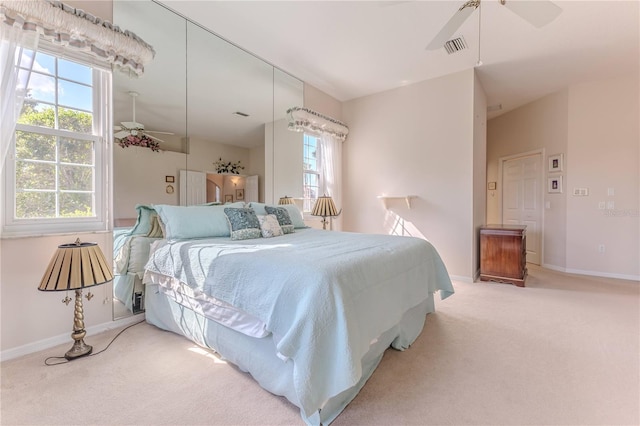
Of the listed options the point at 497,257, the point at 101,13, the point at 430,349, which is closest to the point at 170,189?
the point at 101,13

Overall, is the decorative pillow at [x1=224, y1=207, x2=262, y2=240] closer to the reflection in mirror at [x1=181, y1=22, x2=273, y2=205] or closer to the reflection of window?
the reflection in mirror at [x1=181, y1=22, x2=273, y2=205]

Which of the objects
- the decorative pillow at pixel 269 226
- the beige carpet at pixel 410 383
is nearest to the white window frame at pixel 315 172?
the decorative pillow at pixel 269 226

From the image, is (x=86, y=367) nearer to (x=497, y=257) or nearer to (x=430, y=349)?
(x=430, y=349)

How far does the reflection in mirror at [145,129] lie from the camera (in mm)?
2504

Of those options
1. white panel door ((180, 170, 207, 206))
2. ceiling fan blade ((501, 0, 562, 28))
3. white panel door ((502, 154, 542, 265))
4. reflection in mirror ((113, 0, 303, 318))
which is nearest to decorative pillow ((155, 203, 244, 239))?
reflection in mirror ((113, 0, 303, 318))

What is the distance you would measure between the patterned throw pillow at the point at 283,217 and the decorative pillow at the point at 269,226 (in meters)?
0.13

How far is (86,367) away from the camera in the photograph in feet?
6.06

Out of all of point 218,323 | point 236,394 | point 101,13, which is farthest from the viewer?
point 101,13

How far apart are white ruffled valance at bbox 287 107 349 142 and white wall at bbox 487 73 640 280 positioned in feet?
12.1

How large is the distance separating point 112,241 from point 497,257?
464 centimetres

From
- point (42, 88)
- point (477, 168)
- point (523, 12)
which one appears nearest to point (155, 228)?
point (42, 88)

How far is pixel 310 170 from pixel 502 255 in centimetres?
312

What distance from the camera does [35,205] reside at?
213cm

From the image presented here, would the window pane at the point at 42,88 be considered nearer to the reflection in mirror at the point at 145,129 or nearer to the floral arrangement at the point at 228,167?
the reflection in mirror at the point at 145,129
